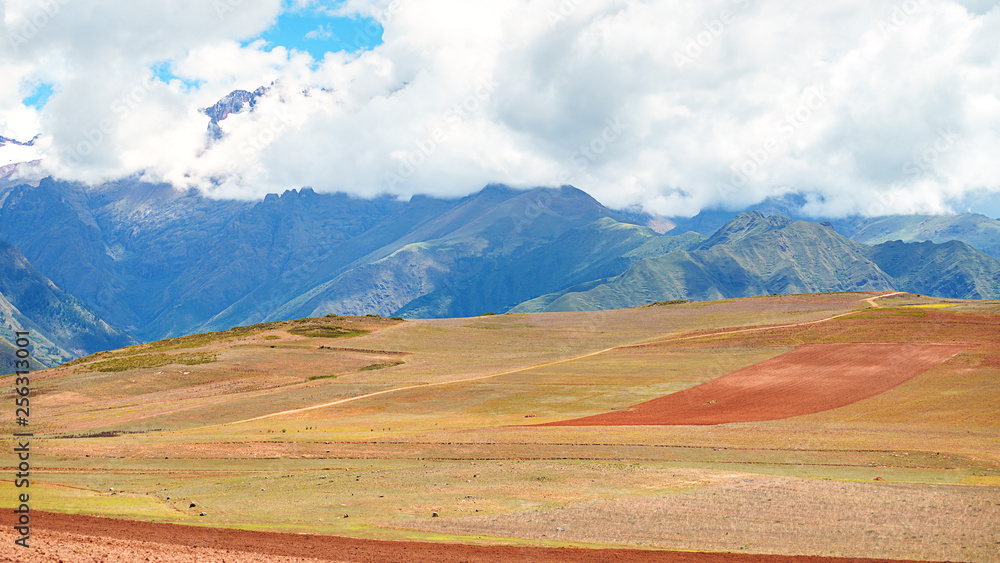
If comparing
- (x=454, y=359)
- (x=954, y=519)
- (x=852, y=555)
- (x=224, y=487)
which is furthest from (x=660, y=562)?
(x=454, y=359)

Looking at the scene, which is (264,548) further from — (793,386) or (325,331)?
(325,331)

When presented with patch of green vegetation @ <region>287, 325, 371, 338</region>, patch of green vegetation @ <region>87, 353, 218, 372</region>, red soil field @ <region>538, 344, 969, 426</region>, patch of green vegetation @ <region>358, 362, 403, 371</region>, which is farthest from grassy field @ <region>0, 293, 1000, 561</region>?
patch of green vegetation @ <region>287, 325, 371, 338</region>

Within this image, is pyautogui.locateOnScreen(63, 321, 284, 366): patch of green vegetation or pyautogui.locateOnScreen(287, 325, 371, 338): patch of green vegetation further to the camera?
pyautogui.locateOnScreen(287, 325, 371, 338): patch of green vegetation

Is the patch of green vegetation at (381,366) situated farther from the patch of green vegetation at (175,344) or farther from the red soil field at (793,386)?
the red soil field at (793,386)

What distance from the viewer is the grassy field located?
29188 millimetres

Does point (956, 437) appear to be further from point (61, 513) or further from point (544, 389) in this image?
point (61, 513)

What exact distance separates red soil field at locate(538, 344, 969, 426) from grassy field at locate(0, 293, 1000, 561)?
2.59 metres

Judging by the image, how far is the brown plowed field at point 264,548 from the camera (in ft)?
75.0

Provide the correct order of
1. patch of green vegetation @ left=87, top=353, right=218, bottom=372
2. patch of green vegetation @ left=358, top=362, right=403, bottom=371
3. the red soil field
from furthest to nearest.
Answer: patch of green vegetation @ left=358, top=362, right=403, bottom=371
patch of green vegetation @ left=87, top=353, right=218, bottom=372
the red soil field

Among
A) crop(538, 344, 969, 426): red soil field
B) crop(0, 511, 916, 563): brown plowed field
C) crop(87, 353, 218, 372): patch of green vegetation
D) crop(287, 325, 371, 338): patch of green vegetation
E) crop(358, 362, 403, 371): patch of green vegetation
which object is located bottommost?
crop(538, 344, 969, 426): red soil field

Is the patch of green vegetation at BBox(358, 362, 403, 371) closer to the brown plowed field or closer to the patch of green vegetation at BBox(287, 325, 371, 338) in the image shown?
the patch of green vegetation at BBox(287, 325, 371, 338)

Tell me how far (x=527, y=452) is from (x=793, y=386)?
133 feet

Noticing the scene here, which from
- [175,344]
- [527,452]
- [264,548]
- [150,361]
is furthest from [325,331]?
[264,548]

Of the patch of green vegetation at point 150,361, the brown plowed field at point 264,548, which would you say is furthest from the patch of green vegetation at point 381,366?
the brown plowed field at point 264,548
